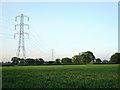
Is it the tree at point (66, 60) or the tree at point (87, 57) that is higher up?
the tree at point (87, 57)

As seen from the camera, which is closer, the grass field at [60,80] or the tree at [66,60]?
the grass field at [60,80]

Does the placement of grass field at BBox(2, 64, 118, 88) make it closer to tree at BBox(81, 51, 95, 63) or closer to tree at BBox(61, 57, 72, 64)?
tree at BBox(61, 57, 72, 64)

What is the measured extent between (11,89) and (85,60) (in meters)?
172

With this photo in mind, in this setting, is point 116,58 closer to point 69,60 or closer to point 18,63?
point 69,60

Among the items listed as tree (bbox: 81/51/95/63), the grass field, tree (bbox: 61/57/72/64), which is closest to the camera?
the grass field

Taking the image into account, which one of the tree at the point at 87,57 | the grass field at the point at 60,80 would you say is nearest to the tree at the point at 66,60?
the tree at the point at 87,57

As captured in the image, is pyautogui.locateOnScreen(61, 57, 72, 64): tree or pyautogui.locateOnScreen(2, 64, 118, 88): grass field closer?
pyautogui.locateOnScreen(2, 64, 118, 88): grass field

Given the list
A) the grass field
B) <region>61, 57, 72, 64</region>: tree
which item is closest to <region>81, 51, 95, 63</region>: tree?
<region>61, 57, 72, 64</region>: tree

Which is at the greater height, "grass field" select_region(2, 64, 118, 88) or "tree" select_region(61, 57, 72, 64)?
"grass field" select_region(2, 64, 118, 88)

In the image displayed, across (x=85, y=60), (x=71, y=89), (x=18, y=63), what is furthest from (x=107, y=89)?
(x=85, y=60)

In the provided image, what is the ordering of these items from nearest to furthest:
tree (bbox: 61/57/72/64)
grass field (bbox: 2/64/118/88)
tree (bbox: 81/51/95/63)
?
1. grass field (bbox: 2/64/118/88)
2. tree (bbox: 61/57/72/64)
3. tree (bbox: 81/51/95/63)

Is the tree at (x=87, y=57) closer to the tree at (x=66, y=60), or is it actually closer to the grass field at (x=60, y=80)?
the tree at (x=66, y=60)

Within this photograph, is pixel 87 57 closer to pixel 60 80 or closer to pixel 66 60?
pixel 66 60

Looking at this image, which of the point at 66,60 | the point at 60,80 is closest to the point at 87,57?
the point at 66,60
